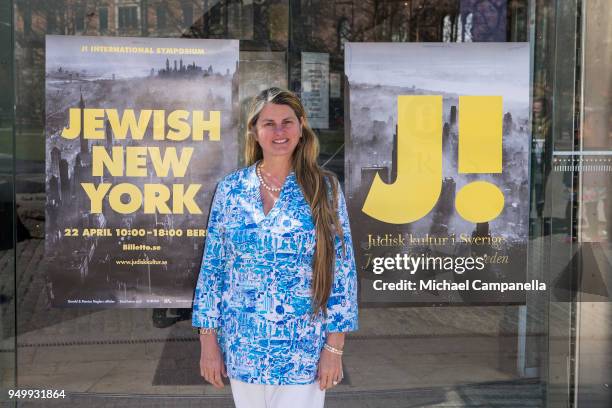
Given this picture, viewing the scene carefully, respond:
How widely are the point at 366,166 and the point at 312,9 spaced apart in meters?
0.91

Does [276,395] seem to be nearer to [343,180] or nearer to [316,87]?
[343,180]

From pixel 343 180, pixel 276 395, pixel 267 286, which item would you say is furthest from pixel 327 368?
pixel 343 180

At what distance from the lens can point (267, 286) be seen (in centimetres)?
277

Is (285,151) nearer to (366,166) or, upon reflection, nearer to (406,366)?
(366,166)

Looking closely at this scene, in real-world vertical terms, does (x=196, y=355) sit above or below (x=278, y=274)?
below

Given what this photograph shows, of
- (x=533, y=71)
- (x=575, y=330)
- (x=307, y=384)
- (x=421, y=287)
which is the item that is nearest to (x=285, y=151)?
(x=307, y=384)

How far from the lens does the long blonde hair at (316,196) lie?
2.79m

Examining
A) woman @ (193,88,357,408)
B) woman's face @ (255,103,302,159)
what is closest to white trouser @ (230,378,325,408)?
woman @ (193,88,357,408)

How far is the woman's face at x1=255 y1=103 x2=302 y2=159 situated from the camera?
2.87 metres

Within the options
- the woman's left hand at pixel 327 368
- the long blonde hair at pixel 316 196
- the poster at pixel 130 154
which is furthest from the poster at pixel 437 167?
the woman's left hand at pixel 327 368

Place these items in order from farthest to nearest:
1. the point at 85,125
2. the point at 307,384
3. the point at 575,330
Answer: the point at 575,330, the point at 85,125, the point at 307,384

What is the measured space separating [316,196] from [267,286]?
355mm

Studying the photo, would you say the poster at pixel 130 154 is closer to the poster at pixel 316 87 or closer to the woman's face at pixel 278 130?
the poster at pixel 316 87

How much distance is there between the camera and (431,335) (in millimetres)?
4637
